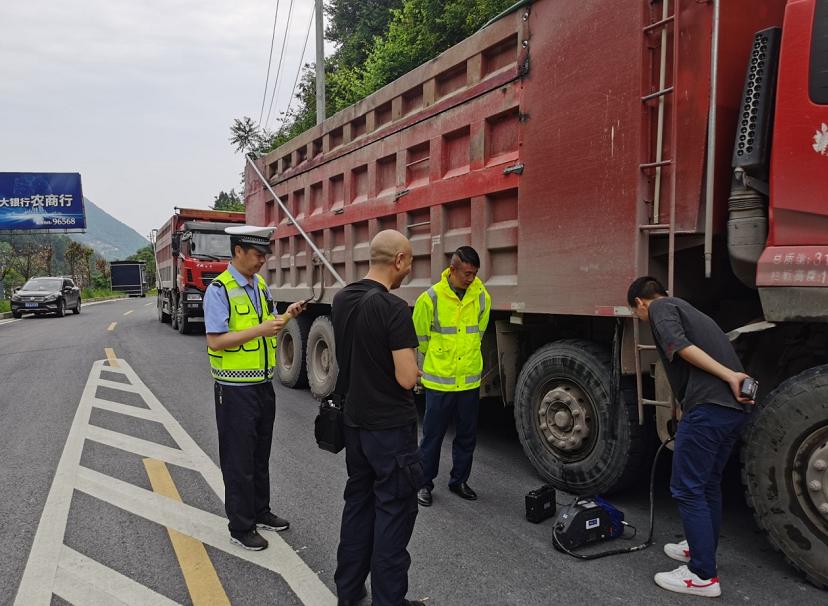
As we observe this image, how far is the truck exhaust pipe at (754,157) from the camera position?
2.92 metres

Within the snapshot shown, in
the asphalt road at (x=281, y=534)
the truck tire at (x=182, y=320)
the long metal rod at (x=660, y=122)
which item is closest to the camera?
the asphalt road at (x=281, y=534)

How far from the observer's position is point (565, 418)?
154 inches

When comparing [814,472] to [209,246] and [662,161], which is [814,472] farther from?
[209,246]

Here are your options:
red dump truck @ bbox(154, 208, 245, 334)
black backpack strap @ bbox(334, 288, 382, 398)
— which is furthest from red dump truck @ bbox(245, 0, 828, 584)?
red dump truck @ bbox(154, 208, 245, 334)

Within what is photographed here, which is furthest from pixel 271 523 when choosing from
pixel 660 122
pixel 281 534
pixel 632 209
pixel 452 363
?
pixel 660 122

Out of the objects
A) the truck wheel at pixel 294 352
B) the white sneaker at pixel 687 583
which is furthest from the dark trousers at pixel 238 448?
the truck wheel at pixel 294 352

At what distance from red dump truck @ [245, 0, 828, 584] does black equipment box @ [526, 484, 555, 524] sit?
1.10ft

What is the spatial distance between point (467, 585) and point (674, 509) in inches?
63.8

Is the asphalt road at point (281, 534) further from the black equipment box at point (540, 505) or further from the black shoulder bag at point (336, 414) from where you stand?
the black shoulder bag at point (336, 414)

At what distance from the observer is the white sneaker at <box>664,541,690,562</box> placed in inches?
121

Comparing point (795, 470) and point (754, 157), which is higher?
point (754, 157)

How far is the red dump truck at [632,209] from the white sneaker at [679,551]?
1.37ft

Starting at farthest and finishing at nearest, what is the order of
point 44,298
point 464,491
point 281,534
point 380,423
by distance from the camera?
point 44,298 < point 464,491 < point 281,534 < point 380,423

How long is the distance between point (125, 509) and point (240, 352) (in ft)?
4.66
